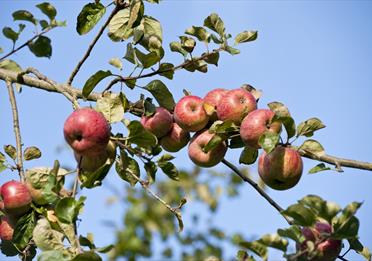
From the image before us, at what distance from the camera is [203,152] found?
5.94ft

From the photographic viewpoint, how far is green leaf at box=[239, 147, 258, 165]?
6.07ft

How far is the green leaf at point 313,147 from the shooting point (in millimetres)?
1596

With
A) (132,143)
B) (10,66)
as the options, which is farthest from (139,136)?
(10,66)

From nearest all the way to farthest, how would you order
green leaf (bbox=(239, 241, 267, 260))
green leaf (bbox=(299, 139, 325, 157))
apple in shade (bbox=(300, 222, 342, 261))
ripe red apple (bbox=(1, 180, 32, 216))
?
green leaf (bbox=(239, 241, 267, 260))
apple in shade (bbox=(300, 222, 342, 261))
green leaf (bbox=(299, 139, 325, 157))
ripe red apple (bbox=(1, 180, 32, 216))

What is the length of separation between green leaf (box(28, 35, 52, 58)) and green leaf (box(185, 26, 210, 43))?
0.53 meters

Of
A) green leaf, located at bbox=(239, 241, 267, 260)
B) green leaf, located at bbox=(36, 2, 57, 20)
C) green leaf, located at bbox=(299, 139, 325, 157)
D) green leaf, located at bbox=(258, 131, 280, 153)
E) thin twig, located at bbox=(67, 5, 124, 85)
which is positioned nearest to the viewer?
green leaf, located at bbox=(239, 241, 267, 260)

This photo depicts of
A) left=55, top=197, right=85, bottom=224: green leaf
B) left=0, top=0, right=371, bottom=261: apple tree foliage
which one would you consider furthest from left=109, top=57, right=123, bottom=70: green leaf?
left=55, top=197, right=85, bottom=224: green leaf

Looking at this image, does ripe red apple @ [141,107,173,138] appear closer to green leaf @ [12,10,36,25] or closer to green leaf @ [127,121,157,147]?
green leaf @ [127,121,157,147]

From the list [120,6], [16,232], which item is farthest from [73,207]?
[120,6]

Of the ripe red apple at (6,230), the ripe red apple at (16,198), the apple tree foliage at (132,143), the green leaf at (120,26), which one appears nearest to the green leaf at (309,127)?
the apple tree foliage at (132,143)

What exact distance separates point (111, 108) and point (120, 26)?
42cm

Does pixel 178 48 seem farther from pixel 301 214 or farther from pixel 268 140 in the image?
pixel 301 214

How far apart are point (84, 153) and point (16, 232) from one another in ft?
1.34

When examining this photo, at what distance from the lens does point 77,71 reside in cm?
192
